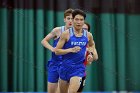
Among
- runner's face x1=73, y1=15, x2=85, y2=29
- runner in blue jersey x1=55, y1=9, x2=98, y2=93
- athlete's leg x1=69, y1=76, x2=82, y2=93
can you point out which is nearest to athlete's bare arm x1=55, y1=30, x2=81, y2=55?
runner in blue jersey x1=55, y1=9, x2=98, y2=93

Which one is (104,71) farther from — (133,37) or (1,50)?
(1,50)

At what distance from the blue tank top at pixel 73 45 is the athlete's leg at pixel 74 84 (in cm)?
23

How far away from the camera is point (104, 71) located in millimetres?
11930

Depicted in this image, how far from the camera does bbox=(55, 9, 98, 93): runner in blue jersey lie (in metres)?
7.08

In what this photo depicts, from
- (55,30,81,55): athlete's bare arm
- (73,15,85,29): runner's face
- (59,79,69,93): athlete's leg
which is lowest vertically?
(59,79,69,93): athlete's leg

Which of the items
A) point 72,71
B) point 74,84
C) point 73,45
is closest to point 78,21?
point 73,45

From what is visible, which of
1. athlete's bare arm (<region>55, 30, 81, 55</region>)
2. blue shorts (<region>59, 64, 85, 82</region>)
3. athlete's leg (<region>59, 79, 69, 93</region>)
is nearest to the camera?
athlete's bare arm (<region>55, 30, 81, 55</region>)

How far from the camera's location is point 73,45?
23.3 feet

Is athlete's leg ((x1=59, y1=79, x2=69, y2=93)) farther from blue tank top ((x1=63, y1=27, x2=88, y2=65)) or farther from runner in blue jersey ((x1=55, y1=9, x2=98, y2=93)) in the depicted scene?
blue tank top ((x1=63, y1=27, x2=88, y2=65))

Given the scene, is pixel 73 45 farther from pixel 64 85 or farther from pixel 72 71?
pixel 64 85

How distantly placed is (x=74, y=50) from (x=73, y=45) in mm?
115

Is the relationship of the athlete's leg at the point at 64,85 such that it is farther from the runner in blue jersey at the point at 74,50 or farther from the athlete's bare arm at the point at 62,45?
the athlete's bare arm at the point at 62,45

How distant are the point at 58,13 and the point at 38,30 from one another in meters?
0.62

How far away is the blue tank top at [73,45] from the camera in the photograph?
711 cm
